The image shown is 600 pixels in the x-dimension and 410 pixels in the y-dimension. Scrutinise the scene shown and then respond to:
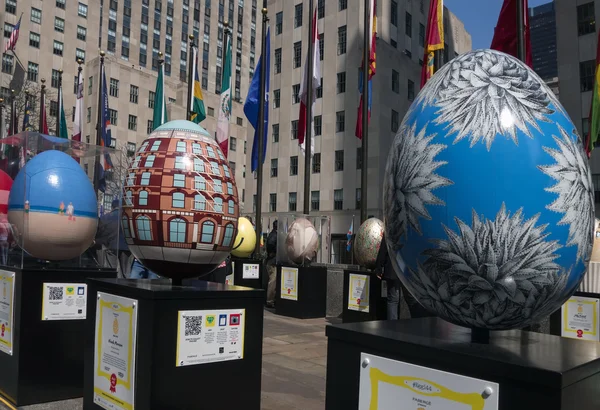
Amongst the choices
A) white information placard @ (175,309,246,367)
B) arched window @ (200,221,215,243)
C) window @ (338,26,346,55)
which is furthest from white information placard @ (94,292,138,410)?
window @ (338,26,346,55)

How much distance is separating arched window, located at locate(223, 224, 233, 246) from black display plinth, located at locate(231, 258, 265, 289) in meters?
10.8

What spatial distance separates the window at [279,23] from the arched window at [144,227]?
4686cm

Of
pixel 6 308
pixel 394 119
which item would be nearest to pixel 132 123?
pixel 394 119

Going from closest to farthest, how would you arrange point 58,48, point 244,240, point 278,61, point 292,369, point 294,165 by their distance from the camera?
point 292,369
point 244,240
point 294,165
point 278,61
point 58,48

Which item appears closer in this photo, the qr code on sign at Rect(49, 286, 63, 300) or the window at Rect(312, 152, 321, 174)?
the qr code on sign at Rect(49, 286, 63, 300)

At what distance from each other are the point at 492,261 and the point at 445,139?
572 millimetres

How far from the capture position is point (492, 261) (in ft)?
7.47

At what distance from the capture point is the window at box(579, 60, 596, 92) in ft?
100.0

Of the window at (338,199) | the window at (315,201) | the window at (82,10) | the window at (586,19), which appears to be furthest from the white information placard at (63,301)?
the window at (82,10)

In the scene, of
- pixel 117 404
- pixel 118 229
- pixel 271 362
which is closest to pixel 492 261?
pixel 117 404

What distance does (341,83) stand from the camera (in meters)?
42.1

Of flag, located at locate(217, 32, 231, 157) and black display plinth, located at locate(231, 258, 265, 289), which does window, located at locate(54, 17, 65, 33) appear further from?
black display plinth, located at locate(231, 258, 265, 289)

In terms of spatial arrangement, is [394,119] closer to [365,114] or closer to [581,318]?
[365,114]

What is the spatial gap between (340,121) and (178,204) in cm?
3875
